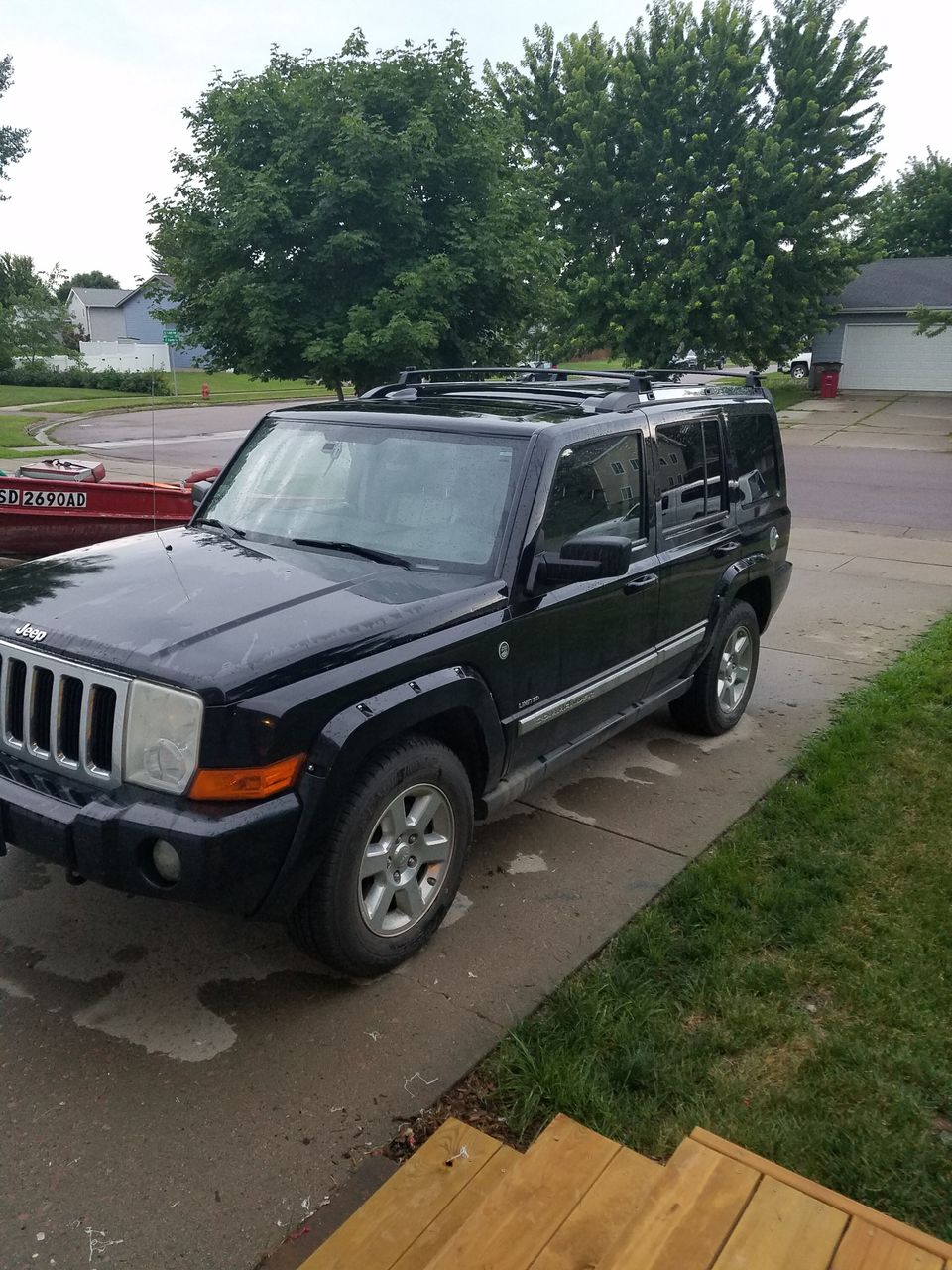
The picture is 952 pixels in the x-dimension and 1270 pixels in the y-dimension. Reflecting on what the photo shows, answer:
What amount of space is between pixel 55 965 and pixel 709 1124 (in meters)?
2.22

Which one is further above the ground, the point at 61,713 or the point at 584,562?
the point at 584,562

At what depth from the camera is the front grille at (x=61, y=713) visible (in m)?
2.99

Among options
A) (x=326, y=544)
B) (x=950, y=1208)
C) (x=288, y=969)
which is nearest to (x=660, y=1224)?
(x=950, y=1208)

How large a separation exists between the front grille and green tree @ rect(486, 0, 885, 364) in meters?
25.6

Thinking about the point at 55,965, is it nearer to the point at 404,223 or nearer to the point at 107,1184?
the point at 107,1184

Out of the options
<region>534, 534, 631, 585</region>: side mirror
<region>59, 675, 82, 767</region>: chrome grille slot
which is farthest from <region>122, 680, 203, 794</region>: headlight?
<region>534, 534, 631, 585</region>: side mirror

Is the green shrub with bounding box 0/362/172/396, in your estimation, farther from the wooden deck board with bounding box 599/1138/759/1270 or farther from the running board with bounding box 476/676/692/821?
the wooden deck board with bounding box 599/1138/759/1270

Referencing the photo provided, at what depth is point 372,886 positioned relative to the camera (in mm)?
3334

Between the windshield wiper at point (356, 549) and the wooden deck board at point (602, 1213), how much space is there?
2.21 meters

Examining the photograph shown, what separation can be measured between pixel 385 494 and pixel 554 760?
132cm

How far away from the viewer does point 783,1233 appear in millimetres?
2029

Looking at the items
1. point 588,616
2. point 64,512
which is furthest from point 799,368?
point 588,616

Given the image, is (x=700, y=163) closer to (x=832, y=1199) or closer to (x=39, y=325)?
(x=832, y=1199)

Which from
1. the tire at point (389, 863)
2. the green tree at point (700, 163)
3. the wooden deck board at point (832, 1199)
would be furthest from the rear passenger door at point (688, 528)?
the green tree at point (700, 163)
